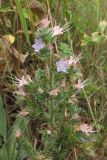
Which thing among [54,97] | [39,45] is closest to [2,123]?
[54,97]

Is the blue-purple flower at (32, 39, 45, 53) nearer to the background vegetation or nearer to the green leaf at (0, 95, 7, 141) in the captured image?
the background vegetation

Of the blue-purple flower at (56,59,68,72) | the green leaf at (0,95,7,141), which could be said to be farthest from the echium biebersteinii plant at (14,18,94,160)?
the green leaf at (0,95,7,141)

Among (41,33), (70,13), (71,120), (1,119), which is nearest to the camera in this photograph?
(41,33)

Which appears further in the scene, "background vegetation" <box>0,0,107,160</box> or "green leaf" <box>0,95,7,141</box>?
"green leaf" <box>0,95,7,141</box>

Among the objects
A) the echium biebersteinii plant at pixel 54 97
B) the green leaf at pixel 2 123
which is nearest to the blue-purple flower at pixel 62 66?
the echium biebersteinii plant at pixel 54 97

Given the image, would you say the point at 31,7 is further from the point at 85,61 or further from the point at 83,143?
the point at 83,143

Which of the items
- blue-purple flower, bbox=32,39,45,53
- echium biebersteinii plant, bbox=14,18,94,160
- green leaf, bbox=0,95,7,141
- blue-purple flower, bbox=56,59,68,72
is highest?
blue-purple flower, bbox=32,39,45,53

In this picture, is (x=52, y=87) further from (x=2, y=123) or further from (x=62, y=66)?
(x=2, y=123)

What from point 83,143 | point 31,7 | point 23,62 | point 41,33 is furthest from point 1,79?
point 41,33
